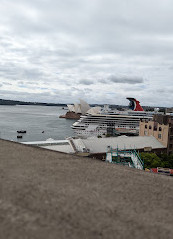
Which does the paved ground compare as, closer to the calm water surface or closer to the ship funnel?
→ the calm water surface

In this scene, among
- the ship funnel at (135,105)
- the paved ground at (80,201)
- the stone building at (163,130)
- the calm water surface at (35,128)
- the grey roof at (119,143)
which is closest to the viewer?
the paved ground at (80,201)

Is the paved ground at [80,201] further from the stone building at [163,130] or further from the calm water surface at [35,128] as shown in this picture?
the calm water surface at [35,128]

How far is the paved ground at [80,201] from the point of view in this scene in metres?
1.17

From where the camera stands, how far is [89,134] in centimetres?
4369

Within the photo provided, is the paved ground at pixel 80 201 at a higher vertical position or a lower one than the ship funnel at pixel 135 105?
lower

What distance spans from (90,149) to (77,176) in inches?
636

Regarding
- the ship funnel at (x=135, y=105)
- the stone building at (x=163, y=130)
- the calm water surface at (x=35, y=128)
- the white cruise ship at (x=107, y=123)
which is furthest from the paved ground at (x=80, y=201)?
the ship funnel at (x=135, y=105)

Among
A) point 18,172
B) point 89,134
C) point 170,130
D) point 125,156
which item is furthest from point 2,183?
point 89,134

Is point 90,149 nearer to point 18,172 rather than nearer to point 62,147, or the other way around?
point 62,147

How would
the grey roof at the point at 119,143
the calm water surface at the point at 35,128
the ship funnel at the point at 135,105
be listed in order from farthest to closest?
the ship funnel at the point at 135,105 → the calm water surface at the point at 35,128 → the grey roof at the point at 119,143

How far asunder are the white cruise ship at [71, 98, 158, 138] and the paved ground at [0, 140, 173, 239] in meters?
41.2

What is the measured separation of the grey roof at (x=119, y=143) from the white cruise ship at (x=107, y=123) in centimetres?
2123

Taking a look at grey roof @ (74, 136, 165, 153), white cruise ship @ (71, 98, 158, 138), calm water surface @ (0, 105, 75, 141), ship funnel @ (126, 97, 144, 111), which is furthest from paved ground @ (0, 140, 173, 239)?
ship funnel @ (126, 97, 144, 111)

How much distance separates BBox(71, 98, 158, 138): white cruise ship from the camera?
145ft
